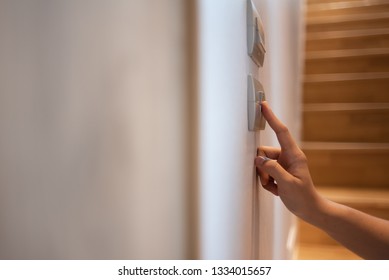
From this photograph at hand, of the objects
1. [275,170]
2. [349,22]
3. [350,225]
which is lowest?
[350,225]

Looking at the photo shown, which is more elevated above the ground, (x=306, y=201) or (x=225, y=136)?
(x=225, y=136)

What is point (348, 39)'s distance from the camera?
1.83 metres

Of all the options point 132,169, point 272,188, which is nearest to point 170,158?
point 132,169

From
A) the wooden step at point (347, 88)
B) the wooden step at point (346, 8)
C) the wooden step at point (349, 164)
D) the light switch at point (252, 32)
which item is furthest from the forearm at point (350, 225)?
the wooden step at point (346, 8)

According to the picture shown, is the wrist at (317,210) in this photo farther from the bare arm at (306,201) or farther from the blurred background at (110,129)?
the blurred background at (110,129)

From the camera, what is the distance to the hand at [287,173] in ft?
1.44

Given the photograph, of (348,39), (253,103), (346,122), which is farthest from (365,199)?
(253,103)

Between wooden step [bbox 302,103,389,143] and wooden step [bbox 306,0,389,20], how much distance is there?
0.62m

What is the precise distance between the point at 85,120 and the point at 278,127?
0.90 ft

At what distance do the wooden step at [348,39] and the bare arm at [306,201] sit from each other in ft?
5.16

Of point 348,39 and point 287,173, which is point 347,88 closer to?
point 348,39

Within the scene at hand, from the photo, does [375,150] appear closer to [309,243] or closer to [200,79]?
[309,243]
